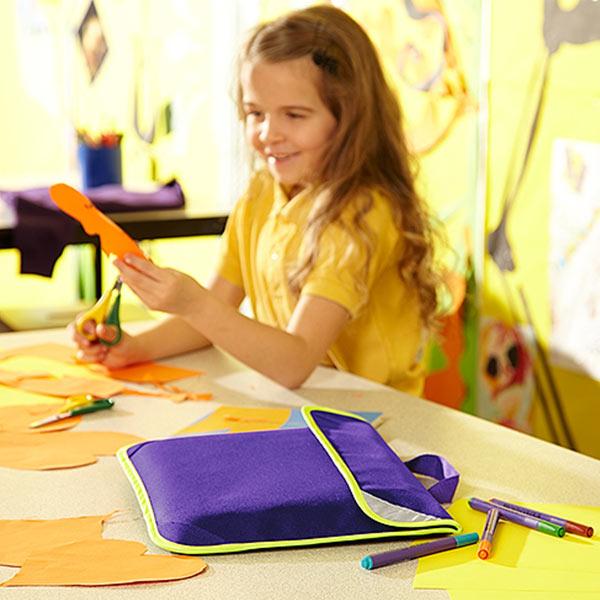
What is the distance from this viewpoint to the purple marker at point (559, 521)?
41.3 inches

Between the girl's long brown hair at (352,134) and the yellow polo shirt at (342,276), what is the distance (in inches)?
0.8

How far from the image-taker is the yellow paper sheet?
96 cm

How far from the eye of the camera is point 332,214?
169 cm

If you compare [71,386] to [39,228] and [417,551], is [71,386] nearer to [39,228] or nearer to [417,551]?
[417,551]

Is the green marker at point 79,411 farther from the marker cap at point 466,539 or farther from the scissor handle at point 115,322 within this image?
the marker cap at point 466,539

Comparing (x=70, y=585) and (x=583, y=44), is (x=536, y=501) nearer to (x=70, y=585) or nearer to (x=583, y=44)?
(x=70, y=585)

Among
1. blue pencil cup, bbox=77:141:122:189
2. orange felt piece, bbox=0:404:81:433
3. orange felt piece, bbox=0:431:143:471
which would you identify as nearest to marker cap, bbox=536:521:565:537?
orange felt piece, bbox=0:431:143:471

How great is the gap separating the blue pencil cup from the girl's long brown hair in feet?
4.30

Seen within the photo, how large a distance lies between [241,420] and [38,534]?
14.6 inches

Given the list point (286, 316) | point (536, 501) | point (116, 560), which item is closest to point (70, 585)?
point (116, 560)

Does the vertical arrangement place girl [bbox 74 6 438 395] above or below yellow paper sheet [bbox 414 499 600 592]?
above

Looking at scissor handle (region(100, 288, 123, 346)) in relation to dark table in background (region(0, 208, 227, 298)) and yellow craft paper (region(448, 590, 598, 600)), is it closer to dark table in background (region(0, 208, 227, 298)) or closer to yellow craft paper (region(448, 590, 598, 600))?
yellow craft paper (region(448, 590, 598, 600))

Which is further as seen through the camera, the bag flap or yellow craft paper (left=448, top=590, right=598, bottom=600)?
the bag flap

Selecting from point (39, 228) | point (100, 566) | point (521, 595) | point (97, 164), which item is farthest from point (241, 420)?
point (97, 164)
